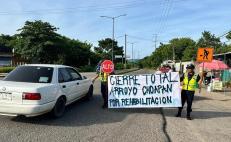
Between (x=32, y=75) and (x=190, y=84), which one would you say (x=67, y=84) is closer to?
(x=32, y=75)

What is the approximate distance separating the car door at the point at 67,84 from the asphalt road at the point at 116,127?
0.54m

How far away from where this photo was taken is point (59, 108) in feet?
30.3

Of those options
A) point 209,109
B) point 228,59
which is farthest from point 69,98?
point 228,59

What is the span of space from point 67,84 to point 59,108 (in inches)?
36.0

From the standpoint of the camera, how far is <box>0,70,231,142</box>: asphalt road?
7.25 metres

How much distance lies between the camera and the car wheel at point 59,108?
350 inches

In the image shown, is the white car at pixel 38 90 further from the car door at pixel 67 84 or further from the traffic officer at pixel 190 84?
the traffic officer at pixel 190 84

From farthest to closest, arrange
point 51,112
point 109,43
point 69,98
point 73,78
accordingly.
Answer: point 109,43 → point 73,78 → point 69,98 → point 51,112

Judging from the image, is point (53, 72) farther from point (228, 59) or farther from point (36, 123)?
point (228, 59)

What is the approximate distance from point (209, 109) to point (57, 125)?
6.09 metres

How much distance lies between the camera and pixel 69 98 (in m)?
10.1

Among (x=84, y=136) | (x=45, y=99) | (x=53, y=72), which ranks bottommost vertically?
(x=84, y=136)

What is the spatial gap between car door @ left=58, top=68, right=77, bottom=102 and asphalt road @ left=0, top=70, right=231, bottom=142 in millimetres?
544

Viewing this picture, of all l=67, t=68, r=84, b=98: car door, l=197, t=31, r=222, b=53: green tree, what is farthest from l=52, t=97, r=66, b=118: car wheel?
l=197, t=31, r=222, b=53: green tree
